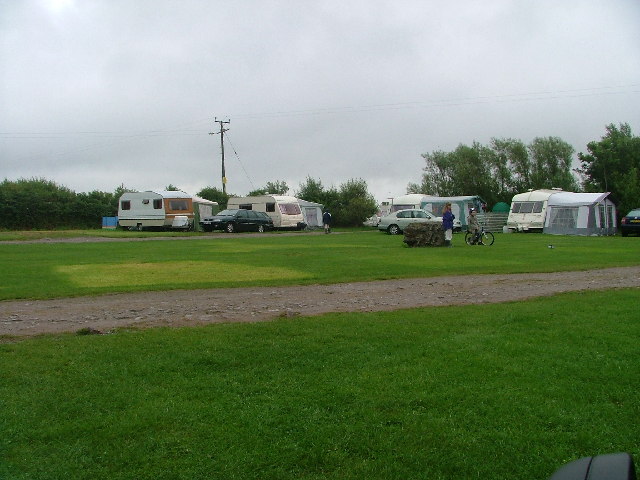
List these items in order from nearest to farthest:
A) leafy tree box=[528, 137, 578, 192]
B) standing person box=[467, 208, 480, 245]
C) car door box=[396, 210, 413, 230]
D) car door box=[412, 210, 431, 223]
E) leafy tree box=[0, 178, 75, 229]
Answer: standing person box=[467, 208, 480, 245] < car door box=[396, 210, 413, 230] < car door box=[412, 210, 431, 223] < leafy tree box=[0, 178, 75, 229] < leafy tree box=[528, 137, 578, 192]

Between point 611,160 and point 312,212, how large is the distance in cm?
2574

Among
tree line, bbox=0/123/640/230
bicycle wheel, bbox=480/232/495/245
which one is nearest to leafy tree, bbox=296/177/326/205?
tree line, bbox=0/123/640/230

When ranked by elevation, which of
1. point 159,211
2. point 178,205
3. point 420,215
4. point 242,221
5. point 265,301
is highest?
point 178,205

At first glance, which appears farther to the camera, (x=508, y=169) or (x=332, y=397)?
(x=508, y=169)

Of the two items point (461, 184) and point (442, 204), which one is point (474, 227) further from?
point (461, 184)

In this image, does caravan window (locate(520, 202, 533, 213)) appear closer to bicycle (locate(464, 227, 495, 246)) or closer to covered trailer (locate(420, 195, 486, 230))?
covered trailer (locate(420, 195, 486, 230))

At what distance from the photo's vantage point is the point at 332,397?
4930 mm

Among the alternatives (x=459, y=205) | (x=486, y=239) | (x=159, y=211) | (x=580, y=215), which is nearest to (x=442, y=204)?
(x=459, y=205)

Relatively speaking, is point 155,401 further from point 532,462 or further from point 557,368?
point 557,368

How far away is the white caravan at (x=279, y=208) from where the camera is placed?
154 feet

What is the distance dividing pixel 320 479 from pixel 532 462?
1.38 metres

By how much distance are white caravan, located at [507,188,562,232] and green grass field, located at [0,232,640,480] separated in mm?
35541

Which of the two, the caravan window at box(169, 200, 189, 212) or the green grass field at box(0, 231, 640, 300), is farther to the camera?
the caravan window at box(169, 200, 189, 212)

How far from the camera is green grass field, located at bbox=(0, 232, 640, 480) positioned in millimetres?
3926
